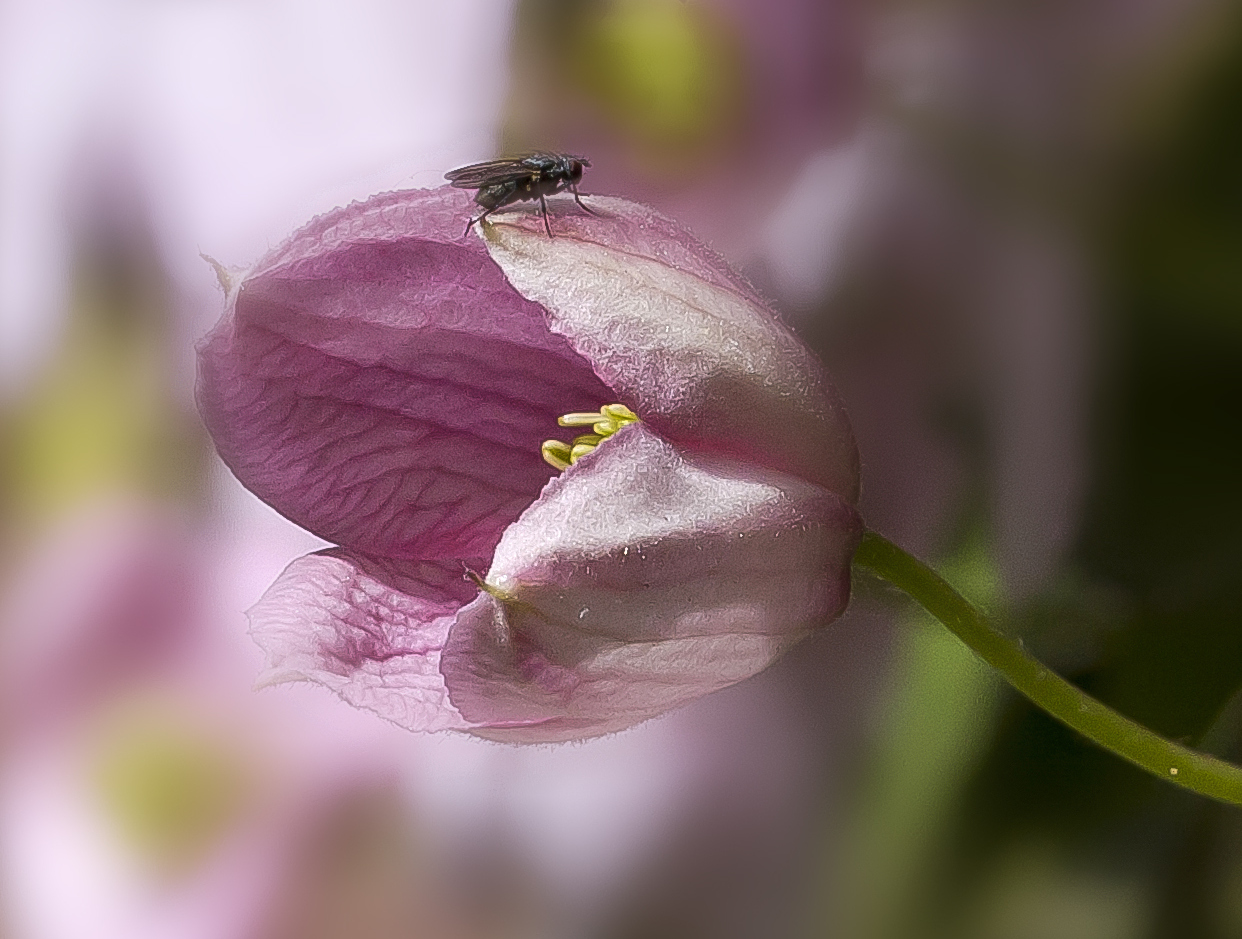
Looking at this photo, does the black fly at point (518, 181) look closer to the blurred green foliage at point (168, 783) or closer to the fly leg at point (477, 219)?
the fly leg at point (477, 219)

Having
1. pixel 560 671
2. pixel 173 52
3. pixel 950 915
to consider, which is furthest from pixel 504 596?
pixel 173 52

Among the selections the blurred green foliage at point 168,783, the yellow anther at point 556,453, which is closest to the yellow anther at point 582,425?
the yellow anther at point 556,453

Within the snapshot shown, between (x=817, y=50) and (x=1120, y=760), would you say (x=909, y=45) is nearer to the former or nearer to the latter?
(x=817, y=50)

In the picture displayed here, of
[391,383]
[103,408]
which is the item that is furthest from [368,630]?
[103,408]

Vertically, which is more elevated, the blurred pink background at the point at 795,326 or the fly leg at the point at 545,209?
the fly leg at the point at 545,209

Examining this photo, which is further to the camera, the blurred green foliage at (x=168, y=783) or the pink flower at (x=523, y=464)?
the blurred green foliage at (x=168, y=783)

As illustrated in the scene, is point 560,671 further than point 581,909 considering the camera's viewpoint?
No

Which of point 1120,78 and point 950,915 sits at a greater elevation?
point 1120,78
